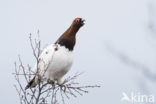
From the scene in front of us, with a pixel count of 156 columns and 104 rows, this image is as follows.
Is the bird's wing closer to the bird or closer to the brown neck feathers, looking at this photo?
the bird

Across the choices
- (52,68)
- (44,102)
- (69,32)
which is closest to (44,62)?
(52,68)

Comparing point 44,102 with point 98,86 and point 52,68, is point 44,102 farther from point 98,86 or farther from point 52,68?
point 52,68

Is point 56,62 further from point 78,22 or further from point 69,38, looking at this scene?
point 78,22

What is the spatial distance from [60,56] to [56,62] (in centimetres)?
17

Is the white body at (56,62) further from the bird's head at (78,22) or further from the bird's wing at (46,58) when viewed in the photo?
the bird's head at (78,22)

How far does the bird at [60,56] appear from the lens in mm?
6820

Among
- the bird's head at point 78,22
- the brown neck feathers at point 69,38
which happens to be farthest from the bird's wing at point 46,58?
the bird's head at point 78,22

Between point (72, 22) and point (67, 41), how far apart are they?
55cm

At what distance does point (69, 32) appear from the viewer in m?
7.10

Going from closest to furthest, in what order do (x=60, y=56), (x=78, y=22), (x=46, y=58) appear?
(x=60, y=56)
(x=46, y=58)
(x=78, y=22)

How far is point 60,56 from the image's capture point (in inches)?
267

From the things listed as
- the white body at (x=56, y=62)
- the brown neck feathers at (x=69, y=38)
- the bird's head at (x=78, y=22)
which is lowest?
the white body at (x=56, y=62)

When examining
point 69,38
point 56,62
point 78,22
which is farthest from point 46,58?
point 78,22

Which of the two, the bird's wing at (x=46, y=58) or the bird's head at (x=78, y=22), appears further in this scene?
the bird's head at (x=78, y=22)
